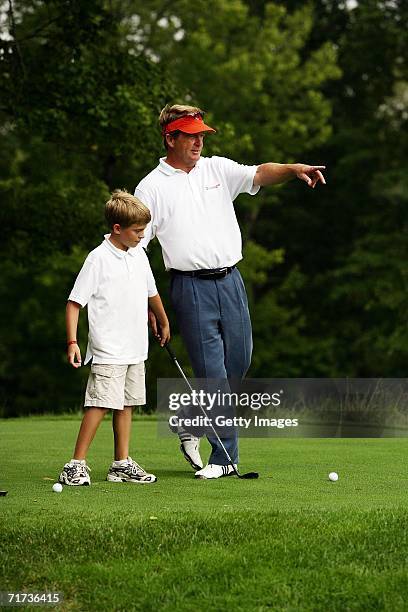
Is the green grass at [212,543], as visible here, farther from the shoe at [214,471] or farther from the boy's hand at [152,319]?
the boy's hand at [152,319]

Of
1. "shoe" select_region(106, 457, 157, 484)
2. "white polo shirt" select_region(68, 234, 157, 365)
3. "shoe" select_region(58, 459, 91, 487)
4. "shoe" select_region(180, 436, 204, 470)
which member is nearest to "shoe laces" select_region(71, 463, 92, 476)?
"shoe" select_region(58, 459, 91, 487)

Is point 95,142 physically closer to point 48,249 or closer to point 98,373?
point 48,249

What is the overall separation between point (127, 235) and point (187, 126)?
728 millimetres

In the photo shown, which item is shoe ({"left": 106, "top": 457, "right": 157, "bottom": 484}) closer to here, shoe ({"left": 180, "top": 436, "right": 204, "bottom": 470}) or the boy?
the boy

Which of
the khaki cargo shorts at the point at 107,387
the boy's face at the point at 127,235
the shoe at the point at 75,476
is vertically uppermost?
the boy's face at the point at 127,235

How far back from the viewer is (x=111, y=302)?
271 inches

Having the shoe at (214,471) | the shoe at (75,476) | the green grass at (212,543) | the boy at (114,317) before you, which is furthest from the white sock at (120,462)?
the shoe at (214,471)

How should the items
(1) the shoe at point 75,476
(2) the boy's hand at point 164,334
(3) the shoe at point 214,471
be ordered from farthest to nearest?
(2) the boy's hand at point 164,334 < (3) the shoe at point 214,471 < (1) the shoe at point 75,476

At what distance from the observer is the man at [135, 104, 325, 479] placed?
7.02 meters

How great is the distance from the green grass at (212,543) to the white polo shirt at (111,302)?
0.74 meters

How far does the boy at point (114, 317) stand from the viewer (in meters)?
6.84

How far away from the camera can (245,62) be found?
32500mm

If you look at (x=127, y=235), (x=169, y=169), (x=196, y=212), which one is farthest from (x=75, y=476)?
(x=169, y=169)

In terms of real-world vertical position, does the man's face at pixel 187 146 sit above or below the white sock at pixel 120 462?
above
